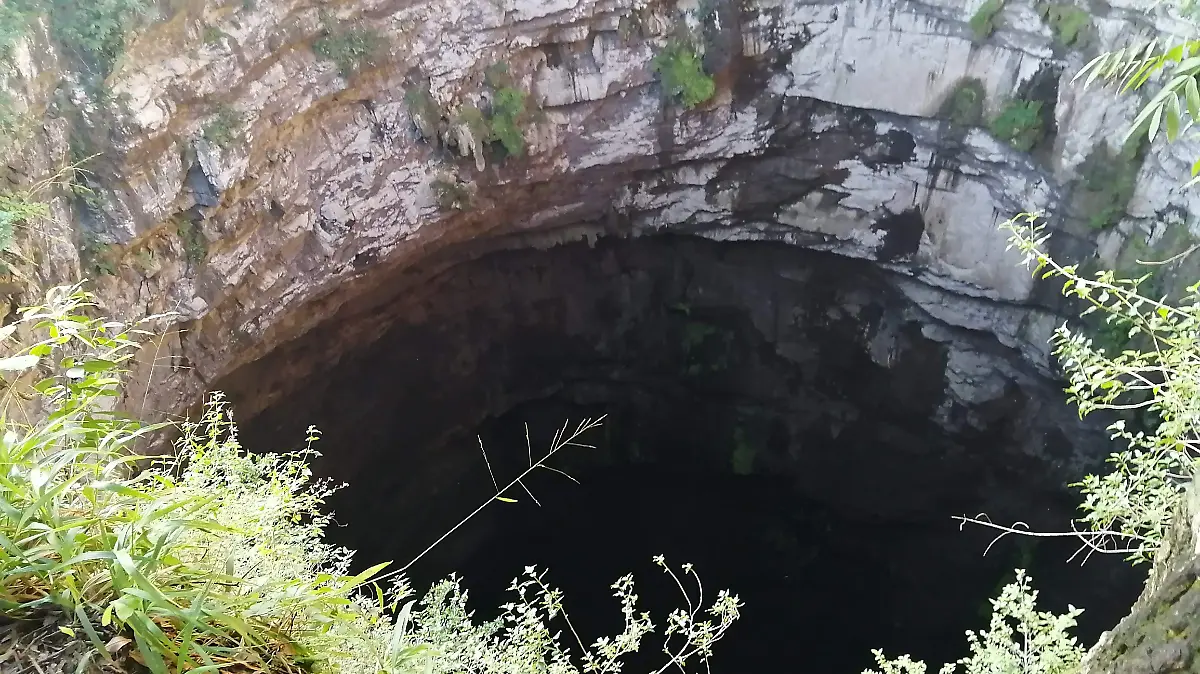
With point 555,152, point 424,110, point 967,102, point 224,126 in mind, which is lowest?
point 555,152

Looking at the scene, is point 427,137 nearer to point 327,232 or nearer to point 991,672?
point 327,232

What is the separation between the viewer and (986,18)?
4.25 metres

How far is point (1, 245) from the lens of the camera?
262 centimetres

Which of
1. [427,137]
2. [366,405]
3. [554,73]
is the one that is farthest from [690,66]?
[366,405]

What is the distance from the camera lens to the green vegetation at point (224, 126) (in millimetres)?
3805

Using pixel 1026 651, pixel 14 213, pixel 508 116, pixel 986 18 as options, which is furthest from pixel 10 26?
pixel 986 18

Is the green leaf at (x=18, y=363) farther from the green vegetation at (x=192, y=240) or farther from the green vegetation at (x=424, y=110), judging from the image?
the green vegetation at (x=424, y=110)

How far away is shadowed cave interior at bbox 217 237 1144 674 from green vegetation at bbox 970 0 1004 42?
6.16 feet

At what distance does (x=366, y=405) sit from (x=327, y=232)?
1.56 meters

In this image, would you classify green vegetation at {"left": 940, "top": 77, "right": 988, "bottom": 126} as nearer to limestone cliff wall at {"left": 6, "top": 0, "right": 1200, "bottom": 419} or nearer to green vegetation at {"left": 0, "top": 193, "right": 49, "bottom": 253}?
limestone cliff wall at {"left": 6, "top": 0, "right": 1200, "bottom": 419}

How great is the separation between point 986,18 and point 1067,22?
1.40ft

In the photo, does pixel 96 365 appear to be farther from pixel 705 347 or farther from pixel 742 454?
pixel 742 454

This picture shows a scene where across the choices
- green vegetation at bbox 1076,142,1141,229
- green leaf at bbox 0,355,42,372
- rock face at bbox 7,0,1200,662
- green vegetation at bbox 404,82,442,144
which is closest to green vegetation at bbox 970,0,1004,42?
rock face at bbox 7,0,1200,662

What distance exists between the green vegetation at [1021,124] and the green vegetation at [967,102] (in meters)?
0.13
